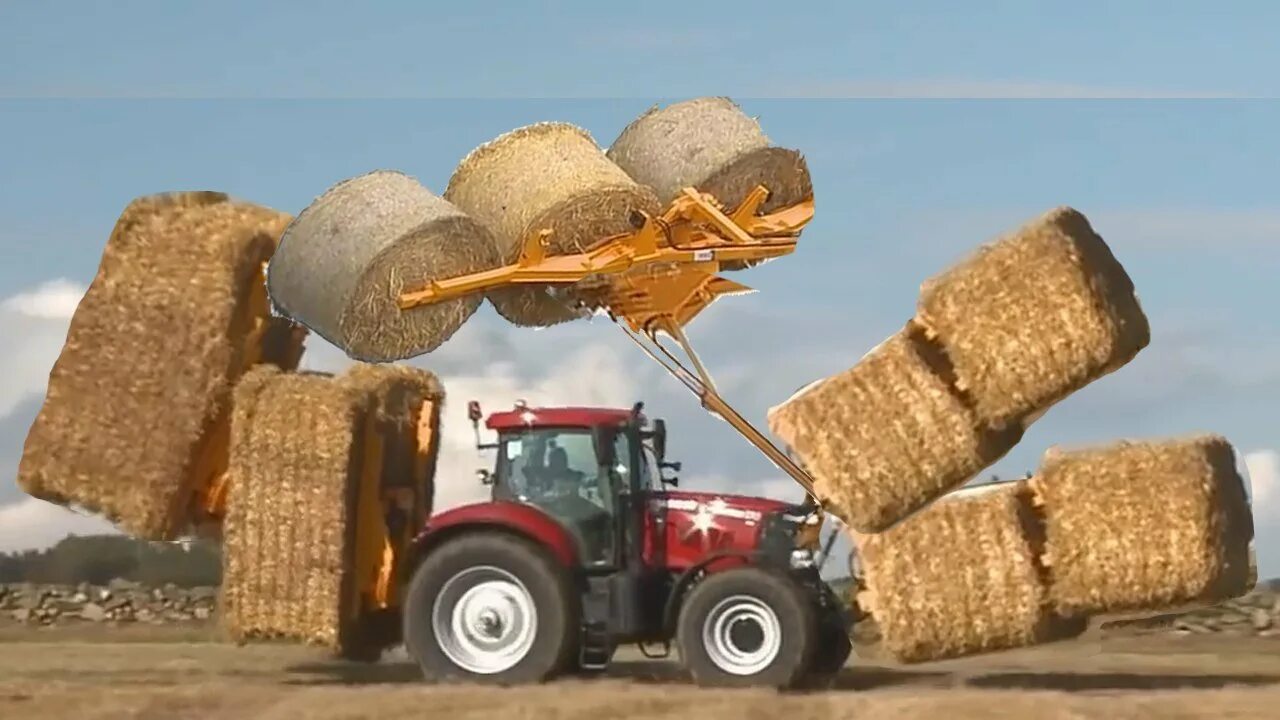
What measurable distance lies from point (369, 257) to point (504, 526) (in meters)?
2.05

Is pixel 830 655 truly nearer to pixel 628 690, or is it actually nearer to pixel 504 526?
pixel 628 690

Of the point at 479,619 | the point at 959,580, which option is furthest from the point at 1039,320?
the point at 479,619

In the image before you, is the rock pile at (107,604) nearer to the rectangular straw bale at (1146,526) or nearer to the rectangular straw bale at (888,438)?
the rectangular straw bale at (888,438)

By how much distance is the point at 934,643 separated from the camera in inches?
431

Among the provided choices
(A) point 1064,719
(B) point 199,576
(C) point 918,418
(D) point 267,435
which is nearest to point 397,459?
(D) point 267,435

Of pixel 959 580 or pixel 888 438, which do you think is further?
pixel 959 580

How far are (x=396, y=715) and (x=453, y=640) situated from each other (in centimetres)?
168

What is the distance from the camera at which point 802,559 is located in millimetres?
11430

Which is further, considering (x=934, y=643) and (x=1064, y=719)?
(x=934, y=643)

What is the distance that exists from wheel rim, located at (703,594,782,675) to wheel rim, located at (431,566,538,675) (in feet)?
3.88

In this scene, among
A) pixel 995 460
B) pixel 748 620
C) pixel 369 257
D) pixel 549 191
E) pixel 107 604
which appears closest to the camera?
pixel 995 460

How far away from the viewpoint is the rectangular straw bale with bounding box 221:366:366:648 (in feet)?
37.5

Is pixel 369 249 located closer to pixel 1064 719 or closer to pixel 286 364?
pixel 286 364

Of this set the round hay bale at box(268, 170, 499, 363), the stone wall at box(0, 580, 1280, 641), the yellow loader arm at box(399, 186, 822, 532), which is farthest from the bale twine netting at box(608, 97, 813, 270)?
the stone wall at box(0, 580, 1280, 641)
